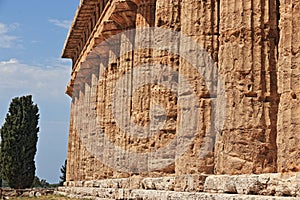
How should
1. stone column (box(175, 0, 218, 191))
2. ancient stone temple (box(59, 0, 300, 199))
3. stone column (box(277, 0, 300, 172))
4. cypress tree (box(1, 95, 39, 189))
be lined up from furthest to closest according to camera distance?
1. cypress tree (box(1, 95, 39, 189))
2. stone column (box(175, 0, 218, 191))
3. ancient stone temple (box(59, 0, 300, 199))
4. stone column (box(277, 0, 300, 172))

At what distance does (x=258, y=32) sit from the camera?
40.0ft

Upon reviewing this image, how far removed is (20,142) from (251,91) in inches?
1903

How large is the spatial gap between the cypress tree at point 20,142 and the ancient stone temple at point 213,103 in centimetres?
3511

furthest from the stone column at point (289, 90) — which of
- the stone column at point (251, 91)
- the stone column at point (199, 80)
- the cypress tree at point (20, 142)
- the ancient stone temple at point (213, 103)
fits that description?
the cypress tree at point (20, 142)

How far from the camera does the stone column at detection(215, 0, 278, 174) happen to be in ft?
39.2

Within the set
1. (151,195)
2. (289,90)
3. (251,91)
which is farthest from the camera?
(151,195)

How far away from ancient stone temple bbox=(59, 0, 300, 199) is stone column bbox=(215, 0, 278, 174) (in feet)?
0.07

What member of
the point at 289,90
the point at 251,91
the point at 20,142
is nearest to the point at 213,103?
the point at 251,91

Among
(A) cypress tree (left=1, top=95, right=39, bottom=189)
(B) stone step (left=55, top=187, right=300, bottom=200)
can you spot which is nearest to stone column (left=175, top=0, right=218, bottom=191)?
(B) stone step (left=55, top=187, right=300, bottom=200)

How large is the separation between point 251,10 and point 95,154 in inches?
780

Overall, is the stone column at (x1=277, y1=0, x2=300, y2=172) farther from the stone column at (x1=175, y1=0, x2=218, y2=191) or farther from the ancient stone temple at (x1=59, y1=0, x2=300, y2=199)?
the stone column at (x1=175, y1=0, x2=218, y2=191)

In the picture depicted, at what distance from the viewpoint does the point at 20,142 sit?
58.0 m

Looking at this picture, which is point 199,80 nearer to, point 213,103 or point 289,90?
point 213,103

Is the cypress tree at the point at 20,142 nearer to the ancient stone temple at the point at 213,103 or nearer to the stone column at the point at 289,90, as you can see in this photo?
the ancient stone temple at the point at 213,103
